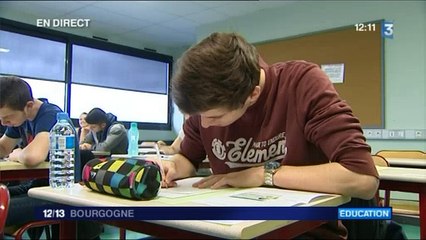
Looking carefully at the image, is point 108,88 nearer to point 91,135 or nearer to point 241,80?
point 91,135

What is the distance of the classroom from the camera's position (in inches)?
34.8

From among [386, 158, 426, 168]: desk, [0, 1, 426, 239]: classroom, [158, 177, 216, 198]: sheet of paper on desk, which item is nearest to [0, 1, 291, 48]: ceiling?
[0, 1, 426, 239]: classroom

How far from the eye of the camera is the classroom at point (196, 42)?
88 centimetres

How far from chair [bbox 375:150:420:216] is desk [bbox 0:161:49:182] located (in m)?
1.19

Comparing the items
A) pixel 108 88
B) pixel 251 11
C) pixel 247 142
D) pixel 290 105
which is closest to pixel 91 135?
pixel 108 88

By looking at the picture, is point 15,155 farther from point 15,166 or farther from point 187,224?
point 187,224

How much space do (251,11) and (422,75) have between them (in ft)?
4.83

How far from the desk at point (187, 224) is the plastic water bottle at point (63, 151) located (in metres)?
0.18

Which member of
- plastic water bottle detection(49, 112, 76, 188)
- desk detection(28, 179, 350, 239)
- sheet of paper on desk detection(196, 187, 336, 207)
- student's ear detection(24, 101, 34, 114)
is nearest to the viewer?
desk detection(28, 179, 350, 239)

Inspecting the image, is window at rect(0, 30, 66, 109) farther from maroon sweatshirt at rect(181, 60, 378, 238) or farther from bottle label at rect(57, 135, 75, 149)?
maroon sweatshirt at rect(181, 60, 378, 238)

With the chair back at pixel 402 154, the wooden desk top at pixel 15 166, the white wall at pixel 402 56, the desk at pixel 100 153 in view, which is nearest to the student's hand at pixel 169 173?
the desk at pixel 100 153

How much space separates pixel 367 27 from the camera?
209cm

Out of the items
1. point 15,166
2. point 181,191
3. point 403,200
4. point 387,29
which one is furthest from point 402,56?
point 15,166
